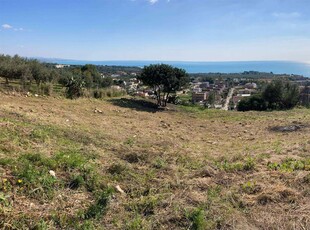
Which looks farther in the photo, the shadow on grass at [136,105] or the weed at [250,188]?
the shadow on grass at [136,105]

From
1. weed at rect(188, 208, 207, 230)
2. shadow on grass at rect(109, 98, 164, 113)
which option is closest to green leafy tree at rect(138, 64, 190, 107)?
shadow on grass at rect(109, 98, 164, 113)

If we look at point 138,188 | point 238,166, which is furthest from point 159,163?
point 238,166

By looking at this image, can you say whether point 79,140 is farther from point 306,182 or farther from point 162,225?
point 306,182

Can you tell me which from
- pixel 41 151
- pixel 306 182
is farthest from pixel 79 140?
pixel 306 182

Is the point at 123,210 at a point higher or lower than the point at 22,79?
lower

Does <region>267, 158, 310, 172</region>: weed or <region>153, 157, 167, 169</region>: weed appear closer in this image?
<region>267, 158, 310, 172</region>: weed

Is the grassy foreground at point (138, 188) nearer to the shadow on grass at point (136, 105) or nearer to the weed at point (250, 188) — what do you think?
the weed at point (250, 188)

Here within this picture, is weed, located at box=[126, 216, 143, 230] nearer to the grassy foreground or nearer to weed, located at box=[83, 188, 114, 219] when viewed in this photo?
the grassy foreground

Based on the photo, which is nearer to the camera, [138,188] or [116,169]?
[138,188]

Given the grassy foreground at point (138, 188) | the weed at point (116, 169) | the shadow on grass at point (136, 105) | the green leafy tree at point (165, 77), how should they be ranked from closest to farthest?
the grassy foreground at point (138, 188) → the weed at point (116, 169) → the shadow on grass at point (136, 105) → the green leafy tree at point (165, 77)

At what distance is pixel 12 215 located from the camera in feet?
9.77

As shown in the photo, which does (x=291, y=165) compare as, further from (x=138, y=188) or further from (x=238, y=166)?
(x=138, y=188)

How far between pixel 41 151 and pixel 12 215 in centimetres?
200

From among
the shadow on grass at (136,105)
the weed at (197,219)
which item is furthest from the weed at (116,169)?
the shadow on grass at (136,105)
